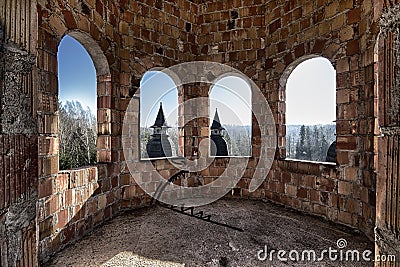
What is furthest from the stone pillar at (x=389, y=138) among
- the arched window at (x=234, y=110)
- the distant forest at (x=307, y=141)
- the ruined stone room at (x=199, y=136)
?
the arched window at (x=234, y=110)

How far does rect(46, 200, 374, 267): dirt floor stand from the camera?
2240mm

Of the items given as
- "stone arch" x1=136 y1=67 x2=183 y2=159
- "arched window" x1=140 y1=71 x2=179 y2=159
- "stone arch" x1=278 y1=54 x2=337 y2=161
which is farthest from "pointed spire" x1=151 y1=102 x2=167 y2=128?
"stone arch" x1=278 y1=54 x2=337 y2=161

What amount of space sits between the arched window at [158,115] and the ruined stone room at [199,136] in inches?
1.3

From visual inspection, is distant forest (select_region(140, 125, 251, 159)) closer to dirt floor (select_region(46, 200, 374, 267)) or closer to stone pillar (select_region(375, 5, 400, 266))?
dirt floor (select_region(46, 200, 374, 267))

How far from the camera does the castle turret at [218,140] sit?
191 inches

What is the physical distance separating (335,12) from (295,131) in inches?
74.0

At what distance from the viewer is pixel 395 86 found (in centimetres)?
59

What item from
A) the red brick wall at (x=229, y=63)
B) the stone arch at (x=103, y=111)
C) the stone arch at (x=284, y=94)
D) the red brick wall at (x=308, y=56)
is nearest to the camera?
the red brick wall at (x=229, y=63)

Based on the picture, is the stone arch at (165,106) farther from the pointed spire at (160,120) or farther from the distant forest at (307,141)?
the distant forest at (307,141)

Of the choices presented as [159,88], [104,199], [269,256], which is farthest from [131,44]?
[269,256]

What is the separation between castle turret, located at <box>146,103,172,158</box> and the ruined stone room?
4 cm

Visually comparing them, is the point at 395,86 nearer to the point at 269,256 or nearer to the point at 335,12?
the point at 269,256

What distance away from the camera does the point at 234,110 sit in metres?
4.67

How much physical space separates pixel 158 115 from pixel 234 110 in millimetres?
1761
